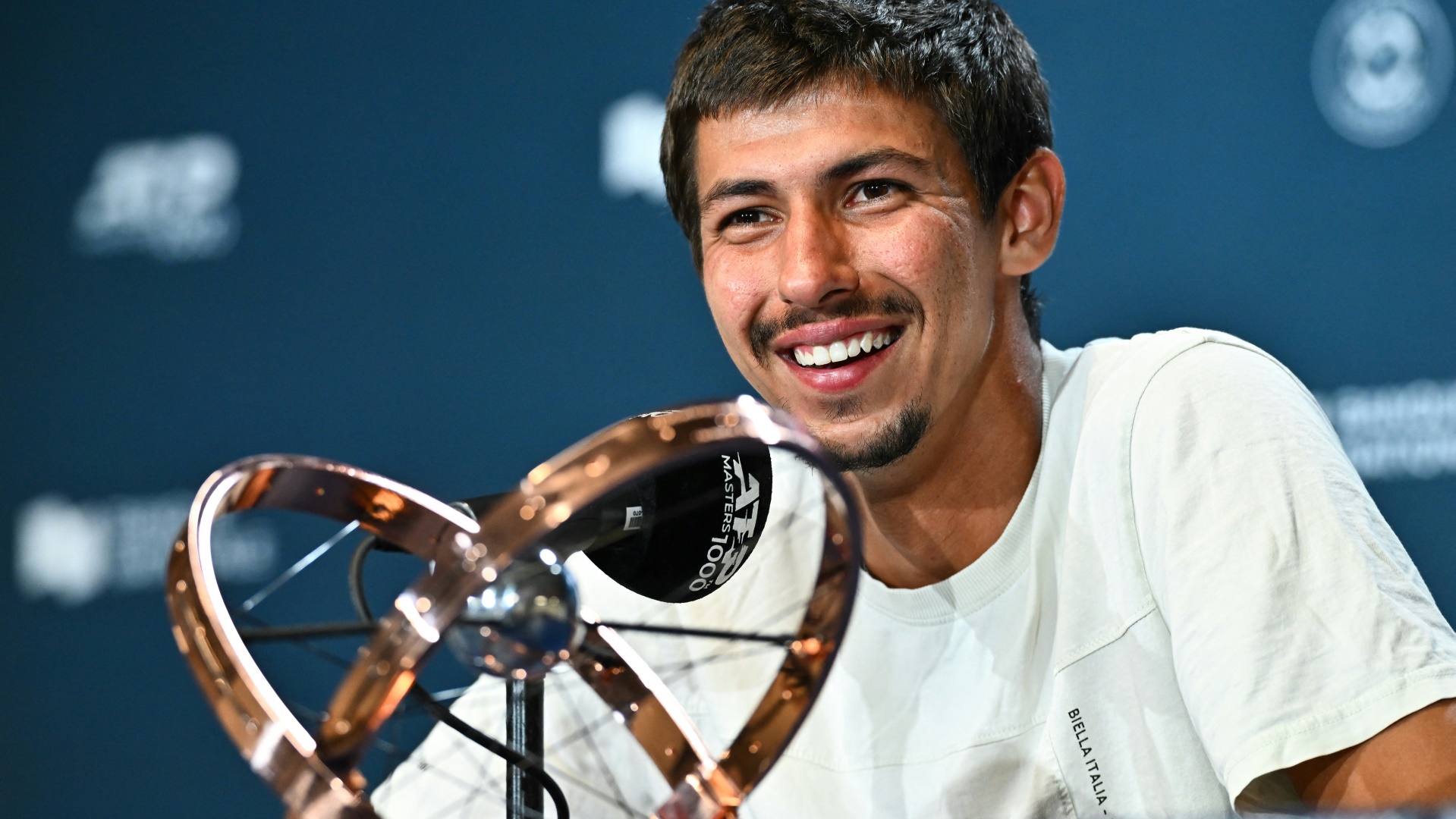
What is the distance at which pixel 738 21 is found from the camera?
1.21m

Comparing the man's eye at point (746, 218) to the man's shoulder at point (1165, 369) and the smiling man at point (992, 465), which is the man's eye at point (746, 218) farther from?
the man's shoulder at point (1165, 369)

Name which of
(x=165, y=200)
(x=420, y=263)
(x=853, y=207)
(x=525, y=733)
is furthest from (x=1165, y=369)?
(x=165, y=200)

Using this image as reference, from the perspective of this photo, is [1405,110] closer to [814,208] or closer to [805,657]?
[814,208]

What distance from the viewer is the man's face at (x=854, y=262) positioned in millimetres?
1103

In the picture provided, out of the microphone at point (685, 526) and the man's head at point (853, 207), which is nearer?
the microphone at point (685, 526)

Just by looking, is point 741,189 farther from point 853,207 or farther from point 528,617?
point 528,617

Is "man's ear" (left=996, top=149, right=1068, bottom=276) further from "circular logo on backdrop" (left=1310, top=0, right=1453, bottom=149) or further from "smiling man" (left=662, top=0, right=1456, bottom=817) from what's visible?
"circular logo on backdrop" (left=1310, top=0, right=1453, bottom=149)

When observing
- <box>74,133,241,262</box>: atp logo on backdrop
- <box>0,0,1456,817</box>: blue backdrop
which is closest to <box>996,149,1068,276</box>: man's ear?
<box>0,0,1456,817</box>: blue backdrop

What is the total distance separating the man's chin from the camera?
1.12 metres

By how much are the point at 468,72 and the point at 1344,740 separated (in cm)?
171

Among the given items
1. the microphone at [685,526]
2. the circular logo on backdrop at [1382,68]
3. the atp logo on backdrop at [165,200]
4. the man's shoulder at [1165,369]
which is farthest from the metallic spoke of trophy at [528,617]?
the atp logo on backdrop at [165,200]

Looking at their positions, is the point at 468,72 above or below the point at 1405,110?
above

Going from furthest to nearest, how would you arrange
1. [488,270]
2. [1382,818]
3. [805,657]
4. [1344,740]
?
[488,270] < [1344,740] < [805,657] < [1382,818]

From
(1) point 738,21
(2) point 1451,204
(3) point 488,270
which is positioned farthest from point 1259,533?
(3) point 488,270
